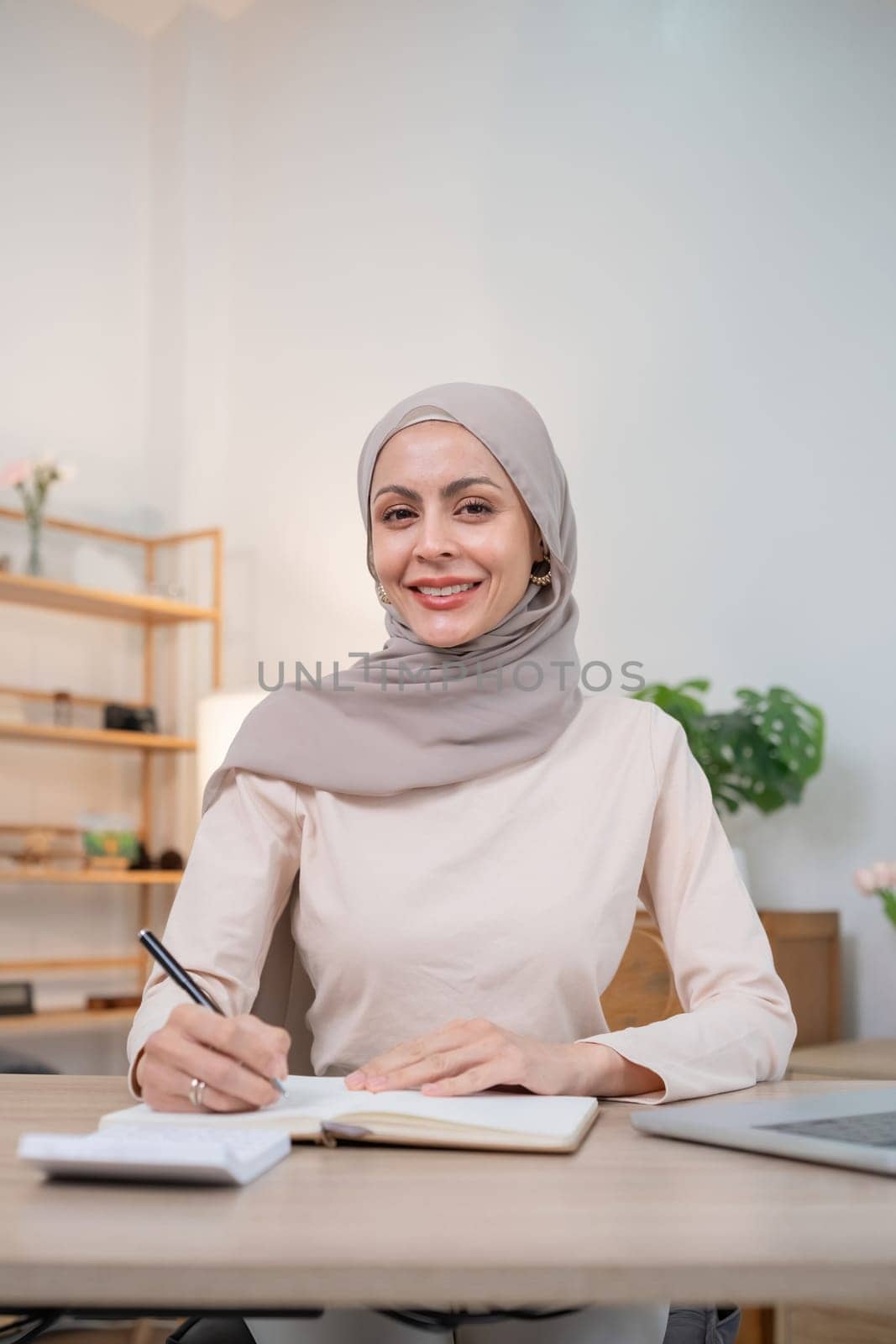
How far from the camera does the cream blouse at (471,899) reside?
1.22m

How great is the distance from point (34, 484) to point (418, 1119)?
→ 3.39 m

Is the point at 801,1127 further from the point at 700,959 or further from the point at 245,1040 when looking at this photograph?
the point at 700,959

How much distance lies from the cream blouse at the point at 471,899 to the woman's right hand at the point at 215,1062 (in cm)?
29

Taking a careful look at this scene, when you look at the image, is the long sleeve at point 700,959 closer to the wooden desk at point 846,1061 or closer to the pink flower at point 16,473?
the wooden desk at point 846,1061

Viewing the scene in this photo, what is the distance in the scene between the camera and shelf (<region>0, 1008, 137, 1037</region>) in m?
3.52

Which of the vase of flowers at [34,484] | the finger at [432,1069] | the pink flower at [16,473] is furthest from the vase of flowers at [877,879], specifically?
the pink flower at [16,473]

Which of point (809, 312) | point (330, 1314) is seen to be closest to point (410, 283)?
point (809, 312)

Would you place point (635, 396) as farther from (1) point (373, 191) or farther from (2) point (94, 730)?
(2) point (94, 730)

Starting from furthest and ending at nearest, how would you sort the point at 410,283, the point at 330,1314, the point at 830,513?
the point at 410,283 < the point at 830,513 < the point at 330,1314

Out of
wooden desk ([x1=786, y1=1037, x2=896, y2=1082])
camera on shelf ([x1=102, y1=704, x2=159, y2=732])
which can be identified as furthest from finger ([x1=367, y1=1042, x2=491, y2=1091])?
camera on shelf ([x1=102, y1=704, x2=159, y2=732])

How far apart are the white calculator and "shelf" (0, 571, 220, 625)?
123 inches

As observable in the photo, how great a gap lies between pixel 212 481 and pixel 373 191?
1.07m

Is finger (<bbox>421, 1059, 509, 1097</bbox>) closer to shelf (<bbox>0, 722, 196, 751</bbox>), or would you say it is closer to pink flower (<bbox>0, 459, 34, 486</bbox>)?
shelf (<bbox>0, 722, 196, 751</bbox>)

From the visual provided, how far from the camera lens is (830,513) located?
277 cm
